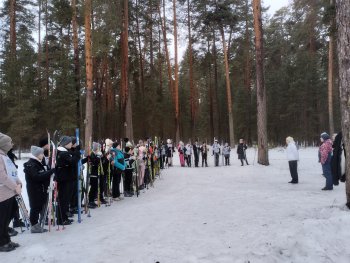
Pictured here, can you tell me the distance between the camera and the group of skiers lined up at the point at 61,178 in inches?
219

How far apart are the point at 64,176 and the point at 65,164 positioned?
27 cm

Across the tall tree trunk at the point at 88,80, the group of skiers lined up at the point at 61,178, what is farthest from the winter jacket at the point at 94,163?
the tall tree trunk at the point at 88,80

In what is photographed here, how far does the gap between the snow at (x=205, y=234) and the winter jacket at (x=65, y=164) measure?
3.48 feet

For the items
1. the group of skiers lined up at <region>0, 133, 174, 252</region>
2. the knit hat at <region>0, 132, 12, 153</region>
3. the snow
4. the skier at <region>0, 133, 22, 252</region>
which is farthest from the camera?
the knit hat at <region>0, 132, 12, 153</region>

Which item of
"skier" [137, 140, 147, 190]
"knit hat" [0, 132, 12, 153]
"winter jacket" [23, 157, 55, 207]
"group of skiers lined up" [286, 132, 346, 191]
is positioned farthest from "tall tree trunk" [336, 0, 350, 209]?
"skier" [137, 140, 147, 190]

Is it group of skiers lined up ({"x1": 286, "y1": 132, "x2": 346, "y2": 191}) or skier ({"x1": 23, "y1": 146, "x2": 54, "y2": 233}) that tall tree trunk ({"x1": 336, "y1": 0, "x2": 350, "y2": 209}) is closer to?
group of skiers lined up ({"x1": 286, "y1": 132, "x2": 346, "y2": 191})

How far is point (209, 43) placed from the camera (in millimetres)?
36062

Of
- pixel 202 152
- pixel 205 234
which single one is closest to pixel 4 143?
pixel 205 234

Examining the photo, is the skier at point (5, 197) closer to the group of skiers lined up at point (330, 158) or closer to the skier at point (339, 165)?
the group of skiers lined up at point (330, 158)

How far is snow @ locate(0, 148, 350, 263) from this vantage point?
16.0 feet

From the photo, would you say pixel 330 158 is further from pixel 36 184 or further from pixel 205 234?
pixel 36 184

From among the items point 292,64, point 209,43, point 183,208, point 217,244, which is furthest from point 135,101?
Result: point 217,244

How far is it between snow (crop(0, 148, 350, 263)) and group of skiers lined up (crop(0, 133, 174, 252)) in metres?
0.43

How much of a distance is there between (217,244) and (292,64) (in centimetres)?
4081
